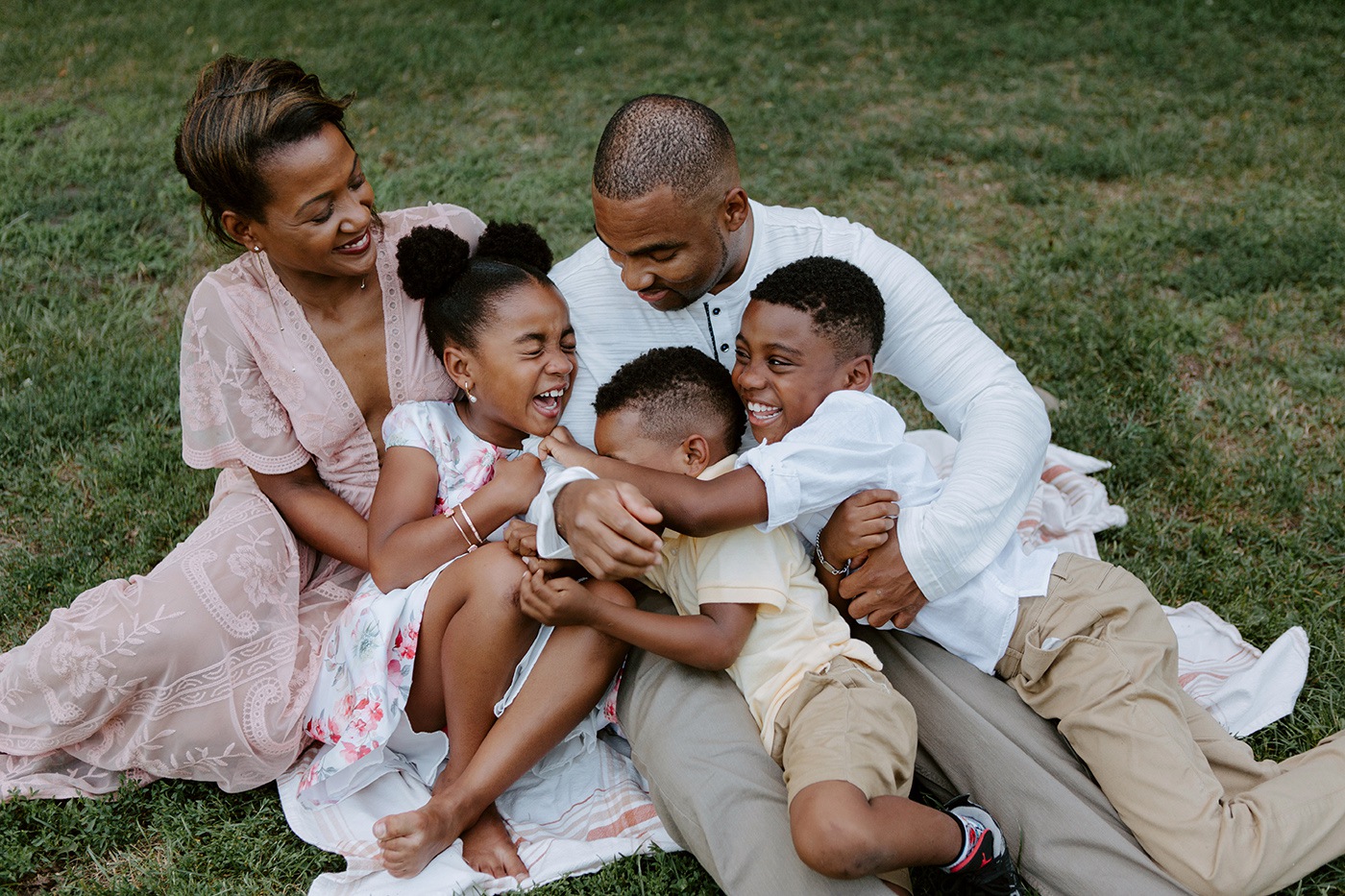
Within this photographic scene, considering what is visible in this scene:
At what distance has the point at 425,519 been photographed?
304 centimetres

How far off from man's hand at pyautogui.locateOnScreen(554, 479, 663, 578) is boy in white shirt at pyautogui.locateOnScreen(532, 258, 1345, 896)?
0.38 ft

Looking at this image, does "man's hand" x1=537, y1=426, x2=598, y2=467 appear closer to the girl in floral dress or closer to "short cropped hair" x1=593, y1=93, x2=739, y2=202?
the girl in floral dress

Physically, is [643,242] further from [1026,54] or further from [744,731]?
[1026,54]

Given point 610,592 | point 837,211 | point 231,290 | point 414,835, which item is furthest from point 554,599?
point 837,211

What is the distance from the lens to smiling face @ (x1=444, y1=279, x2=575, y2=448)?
10.1ft

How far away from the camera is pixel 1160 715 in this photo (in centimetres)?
265

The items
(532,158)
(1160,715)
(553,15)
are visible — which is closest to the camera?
(1160,715)

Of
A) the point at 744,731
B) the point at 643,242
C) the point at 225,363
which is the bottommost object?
the point at 744,731

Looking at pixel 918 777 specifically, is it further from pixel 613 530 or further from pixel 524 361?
pixel 524 361

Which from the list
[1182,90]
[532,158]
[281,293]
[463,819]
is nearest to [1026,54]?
[1182,90]

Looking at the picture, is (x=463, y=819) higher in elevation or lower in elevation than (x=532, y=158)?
lower

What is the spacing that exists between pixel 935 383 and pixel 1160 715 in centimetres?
107

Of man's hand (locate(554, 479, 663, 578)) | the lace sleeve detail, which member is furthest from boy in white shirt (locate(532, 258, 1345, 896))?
the lace sleeve detail

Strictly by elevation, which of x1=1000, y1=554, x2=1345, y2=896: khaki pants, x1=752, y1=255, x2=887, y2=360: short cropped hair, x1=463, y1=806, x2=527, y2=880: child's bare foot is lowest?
x1=463, y1=806, x2=527, y2=880: child's bare foot
